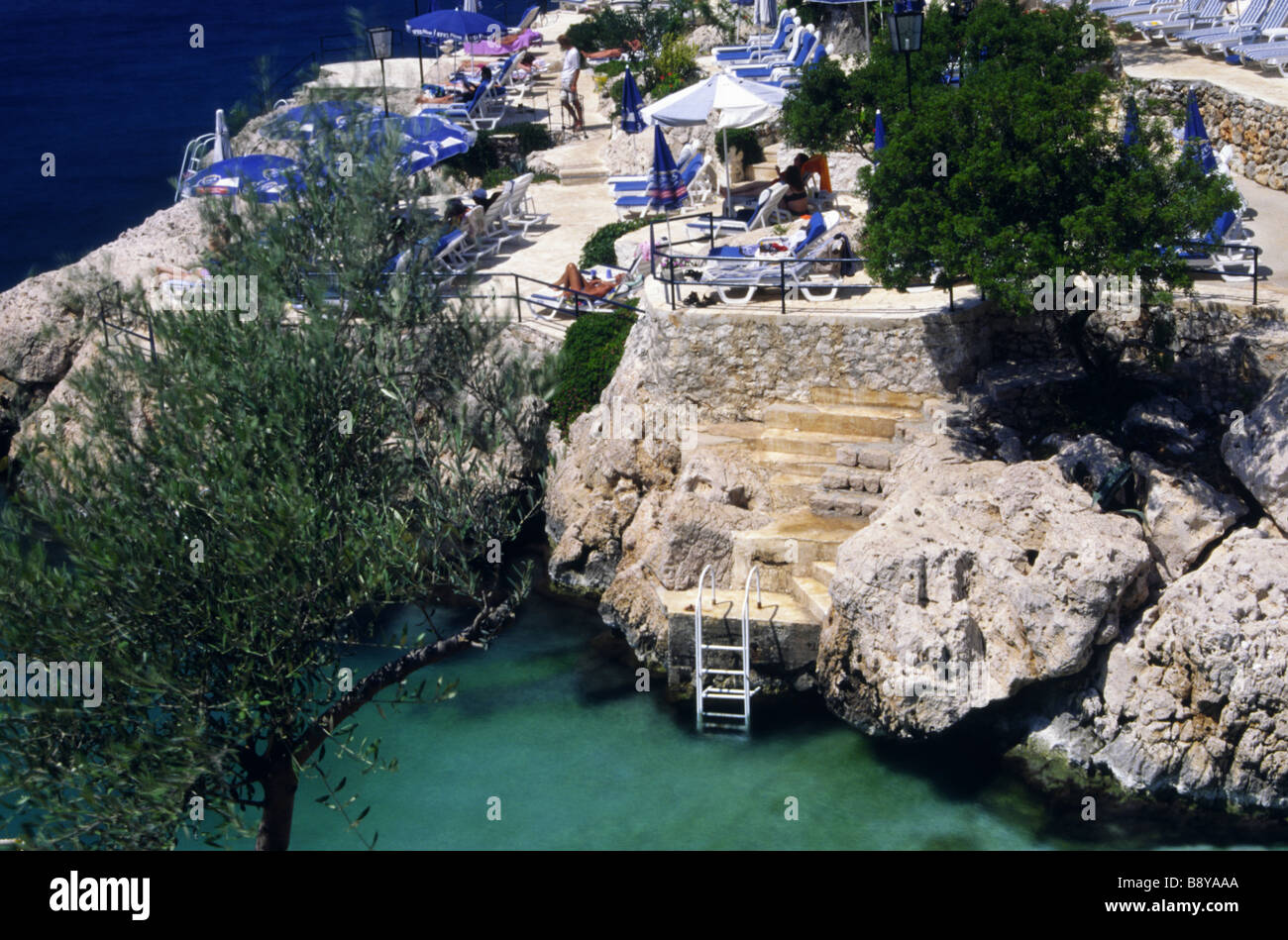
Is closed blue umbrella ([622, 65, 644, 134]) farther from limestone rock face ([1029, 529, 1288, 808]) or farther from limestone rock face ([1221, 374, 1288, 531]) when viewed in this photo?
limestone rock face ([1029, 529, 1288, 808])

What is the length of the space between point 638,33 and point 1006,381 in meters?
26.8

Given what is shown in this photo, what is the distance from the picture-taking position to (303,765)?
13.8 metres

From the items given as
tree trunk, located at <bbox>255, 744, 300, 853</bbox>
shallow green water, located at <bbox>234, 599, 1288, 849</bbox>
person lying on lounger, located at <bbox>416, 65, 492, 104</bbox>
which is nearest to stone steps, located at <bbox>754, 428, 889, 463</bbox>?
shallow green water, located at <bbox>234, 599, 1288, 849</bbox>

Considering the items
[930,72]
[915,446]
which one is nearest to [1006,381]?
[915,446]

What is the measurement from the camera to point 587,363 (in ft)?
77.2

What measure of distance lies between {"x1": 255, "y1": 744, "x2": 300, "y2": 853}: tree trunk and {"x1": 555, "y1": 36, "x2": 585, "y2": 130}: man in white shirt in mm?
25413

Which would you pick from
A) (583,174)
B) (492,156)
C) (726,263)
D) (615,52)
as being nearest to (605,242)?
(726,263)

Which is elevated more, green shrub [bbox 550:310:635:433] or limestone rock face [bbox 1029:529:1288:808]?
green shrub [bbox 550:310:635:433]

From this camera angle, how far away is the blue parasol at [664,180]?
1019 inches

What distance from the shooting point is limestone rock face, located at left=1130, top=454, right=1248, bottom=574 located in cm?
1764

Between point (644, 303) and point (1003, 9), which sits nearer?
point (1003, 9)

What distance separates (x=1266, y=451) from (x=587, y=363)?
10.8 metres

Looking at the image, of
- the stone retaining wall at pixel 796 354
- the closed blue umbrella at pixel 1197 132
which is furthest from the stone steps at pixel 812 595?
the closed blue umbrella at pixel 1197 132

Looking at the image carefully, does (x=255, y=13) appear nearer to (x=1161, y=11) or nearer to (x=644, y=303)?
(x=1161, y=11)
